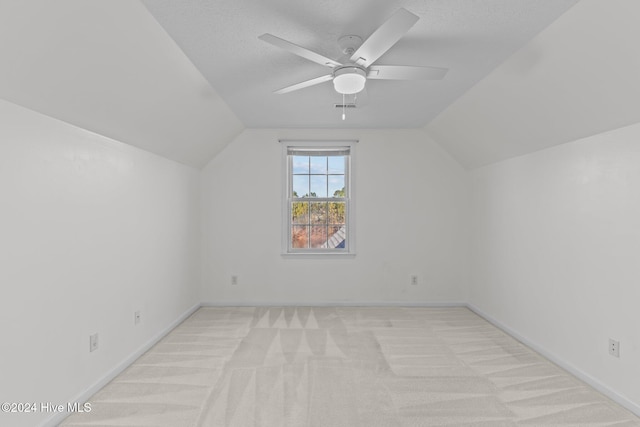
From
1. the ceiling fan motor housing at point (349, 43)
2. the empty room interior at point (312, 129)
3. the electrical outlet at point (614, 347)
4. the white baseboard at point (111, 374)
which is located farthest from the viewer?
the electrical outlet at point (614, 347)

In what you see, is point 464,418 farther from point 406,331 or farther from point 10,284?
point 10,284

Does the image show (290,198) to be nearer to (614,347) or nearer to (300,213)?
(300,213)

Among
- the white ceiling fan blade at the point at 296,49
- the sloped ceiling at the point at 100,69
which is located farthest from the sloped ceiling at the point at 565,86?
the sloped ceiling at the point at 100,69

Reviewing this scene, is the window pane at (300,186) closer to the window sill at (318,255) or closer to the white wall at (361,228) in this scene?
the white wall at (361,228)

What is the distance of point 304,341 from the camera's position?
11.3 ft

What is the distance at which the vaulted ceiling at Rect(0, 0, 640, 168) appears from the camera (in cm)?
175

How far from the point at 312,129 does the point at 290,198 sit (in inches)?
37.3

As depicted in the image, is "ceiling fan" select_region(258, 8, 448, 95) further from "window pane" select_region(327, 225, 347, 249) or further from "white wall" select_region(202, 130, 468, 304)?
"window pane" select_region(327, 225, 347, 249)

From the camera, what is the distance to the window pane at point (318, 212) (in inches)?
193

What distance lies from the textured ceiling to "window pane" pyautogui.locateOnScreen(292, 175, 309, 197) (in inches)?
61.3

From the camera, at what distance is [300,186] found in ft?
16.0

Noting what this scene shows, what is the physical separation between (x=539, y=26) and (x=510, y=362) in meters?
2.50

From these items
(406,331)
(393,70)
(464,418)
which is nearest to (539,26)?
(393,70)

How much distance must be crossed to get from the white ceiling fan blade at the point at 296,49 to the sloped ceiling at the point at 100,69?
691 mm
